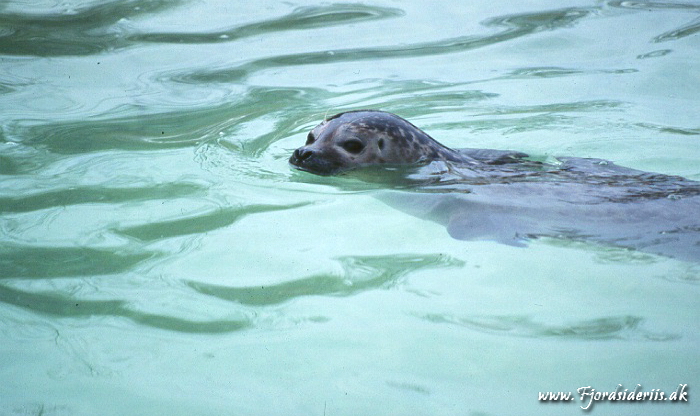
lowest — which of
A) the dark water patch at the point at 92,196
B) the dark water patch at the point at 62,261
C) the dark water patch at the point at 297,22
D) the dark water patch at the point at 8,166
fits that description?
the dark water patch at the point at 62,261

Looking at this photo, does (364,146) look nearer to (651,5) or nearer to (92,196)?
(92,196)

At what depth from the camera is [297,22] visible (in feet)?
33.9

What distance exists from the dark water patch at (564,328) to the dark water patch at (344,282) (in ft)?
1.51

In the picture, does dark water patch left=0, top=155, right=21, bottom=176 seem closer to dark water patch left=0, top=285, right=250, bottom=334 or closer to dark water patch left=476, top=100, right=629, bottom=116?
dark water patch left=0, top=285, right=250, bottom=334

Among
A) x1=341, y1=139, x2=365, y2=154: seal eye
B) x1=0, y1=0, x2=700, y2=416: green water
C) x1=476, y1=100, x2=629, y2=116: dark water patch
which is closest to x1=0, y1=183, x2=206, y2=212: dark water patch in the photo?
x1=0, y1=0, x2=700, y2=416: green water

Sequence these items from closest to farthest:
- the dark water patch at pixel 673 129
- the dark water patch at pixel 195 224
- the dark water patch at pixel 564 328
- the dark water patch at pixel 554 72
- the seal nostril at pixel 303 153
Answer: the dark water patch at pixel 564 328
the dark water patch at pixel 195 224
the seal nostril at pixel 303 153
the dark water patch at pixel 673 129
the dark water patch at pixel 554 72

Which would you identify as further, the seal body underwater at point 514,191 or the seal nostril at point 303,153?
the seal nostril at point 303,153

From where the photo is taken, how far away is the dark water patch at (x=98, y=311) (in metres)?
3.55

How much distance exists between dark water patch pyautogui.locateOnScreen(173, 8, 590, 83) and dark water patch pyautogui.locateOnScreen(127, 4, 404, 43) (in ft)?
2.97

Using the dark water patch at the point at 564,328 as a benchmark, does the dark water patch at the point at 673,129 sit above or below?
above

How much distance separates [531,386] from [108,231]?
8.78ft

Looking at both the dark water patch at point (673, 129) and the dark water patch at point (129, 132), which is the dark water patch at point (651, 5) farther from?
the dark water patch at point (129, 132)

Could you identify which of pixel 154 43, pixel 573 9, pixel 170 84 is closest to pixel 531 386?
pixel 170 84

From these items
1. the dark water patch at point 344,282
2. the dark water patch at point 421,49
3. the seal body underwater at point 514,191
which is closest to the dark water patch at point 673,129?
the seal body underwater at point 514,191
